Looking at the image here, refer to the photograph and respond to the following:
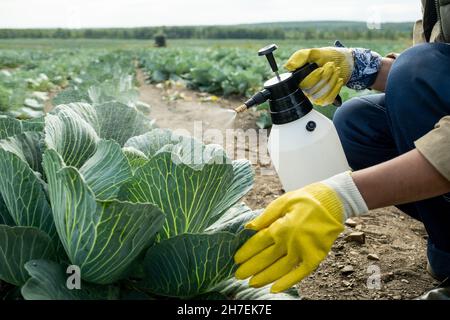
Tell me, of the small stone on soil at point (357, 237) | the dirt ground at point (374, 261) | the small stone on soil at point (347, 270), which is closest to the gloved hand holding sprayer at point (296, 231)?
the dirt ground at point (374, 261)

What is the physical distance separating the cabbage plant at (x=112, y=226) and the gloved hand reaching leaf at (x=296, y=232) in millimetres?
51

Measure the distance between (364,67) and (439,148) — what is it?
86cm

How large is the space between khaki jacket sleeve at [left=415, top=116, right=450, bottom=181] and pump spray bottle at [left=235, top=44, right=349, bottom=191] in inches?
12.8

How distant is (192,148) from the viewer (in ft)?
5.16

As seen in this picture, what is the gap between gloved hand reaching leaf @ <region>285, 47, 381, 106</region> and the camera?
1.82 meters

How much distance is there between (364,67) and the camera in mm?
2076

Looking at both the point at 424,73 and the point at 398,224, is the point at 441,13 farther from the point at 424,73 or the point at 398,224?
the point at 398,224

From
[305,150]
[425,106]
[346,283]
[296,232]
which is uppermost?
[425,106]

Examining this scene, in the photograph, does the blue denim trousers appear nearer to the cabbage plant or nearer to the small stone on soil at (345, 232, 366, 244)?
the small stone on soil at (345, 232, 366, 244)

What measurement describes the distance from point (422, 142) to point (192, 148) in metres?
0.67

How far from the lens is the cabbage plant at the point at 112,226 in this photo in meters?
1.13

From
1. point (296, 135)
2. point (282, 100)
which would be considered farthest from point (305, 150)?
point (282, 100)

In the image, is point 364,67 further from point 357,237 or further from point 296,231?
point 296,231
